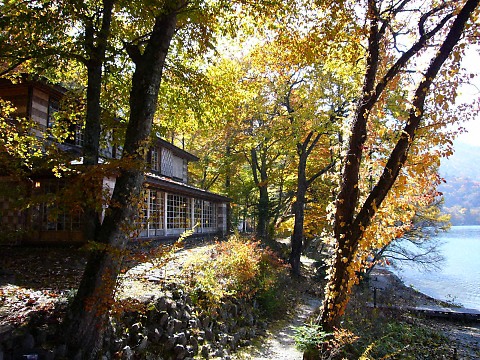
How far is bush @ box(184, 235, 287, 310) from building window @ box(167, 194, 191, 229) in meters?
6.96

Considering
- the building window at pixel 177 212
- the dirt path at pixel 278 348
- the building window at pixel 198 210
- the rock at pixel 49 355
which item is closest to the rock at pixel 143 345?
the rock at pixel 49 355

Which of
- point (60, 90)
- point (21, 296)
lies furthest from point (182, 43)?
point (60, 90)

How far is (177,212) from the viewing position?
2116 cm

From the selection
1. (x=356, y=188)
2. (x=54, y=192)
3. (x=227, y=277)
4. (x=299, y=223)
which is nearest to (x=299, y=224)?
(x=299, y=223)

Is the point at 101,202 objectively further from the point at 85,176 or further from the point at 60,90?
the point at 60,90

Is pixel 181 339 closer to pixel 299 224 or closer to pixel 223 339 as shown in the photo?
pixel 223 339

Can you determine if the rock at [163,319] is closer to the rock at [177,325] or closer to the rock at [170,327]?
the rock at [170,327]

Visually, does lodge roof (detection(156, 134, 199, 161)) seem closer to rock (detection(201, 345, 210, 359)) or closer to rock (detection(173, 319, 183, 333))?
rock (detection(173, 319, 183, 333))

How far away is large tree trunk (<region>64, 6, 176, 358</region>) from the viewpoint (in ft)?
17.2

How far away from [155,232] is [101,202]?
1333cm

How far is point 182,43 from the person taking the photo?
9227 millimetres

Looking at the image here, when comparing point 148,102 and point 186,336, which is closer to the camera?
point 148,102

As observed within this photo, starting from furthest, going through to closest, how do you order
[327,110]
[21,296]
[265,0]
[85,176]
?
[327,110] → [265,0] → [21,296] → [85,176]

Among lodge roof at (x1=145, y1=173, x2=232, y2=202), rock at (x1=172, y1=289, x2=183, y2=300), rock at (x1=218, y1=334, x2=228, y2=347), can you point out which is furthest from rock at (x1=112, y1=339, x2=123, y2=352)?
lodge roof at (x1=145, y1=173, x2=232, y2=202)
